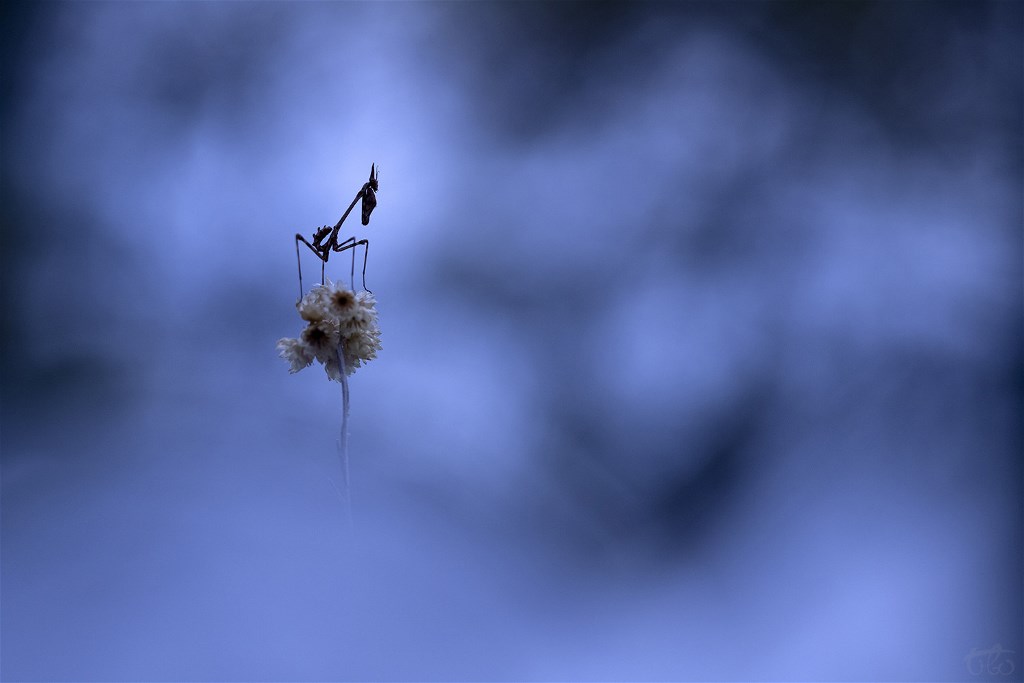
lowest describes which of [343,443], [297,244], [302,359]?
[343,443]

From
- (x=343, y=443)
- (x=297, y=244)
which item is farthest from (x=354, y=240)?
(x=343, y=443)

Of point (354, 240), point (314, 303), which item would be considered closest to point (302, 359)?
point (314, 303)

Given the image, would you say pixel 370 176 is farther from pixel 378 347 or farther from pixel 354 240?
→ pixel 378 347

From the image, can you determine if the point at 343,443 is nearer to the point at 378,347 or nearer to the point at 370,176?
the point at 378,347

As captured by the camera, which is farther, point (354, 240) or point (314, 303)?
point (354, 240)

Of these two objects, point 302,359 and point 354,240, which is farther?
point 354,240

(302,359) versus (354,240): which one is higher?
(354,240)
